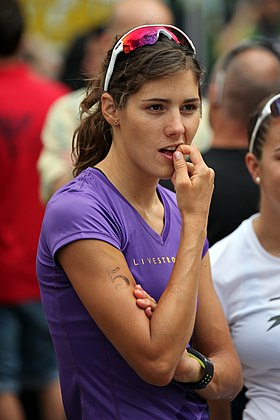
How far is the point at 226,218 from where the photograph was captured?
172 inches

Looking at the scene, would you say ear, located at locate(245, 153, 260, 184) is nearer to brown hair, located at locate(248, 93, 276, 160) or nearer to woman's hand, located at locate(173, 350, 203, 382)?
brown hair, located at locate(248, 93, 276, 160)

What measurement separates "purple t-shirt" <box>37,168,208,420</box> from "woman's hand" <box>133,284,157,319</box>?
0.09 m

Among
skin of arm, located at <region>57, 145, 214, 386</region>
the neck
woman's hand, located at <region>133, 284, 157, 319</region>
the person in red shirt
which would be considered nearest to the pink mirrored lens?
skin of arm, located at <region>57, 145, 214, 386</region>

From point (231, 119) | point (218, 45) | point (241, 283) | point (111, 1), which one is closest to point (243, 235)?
point (241, 283)

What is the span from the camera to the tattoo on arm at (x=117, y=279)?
290 cm

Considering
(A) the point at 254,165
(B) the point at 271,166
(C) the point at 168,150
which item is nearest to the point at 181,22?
(A) the point at 254,165

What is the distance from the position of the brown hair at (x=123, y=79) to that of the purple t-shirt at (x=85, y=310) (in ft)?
Answer: 0.75

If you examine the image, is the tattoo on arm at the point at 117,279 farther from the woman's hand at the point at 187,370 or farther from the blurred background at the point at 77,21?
the blurred background at the point at 77,21

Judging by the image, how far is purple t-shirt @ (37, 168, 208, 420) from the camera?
297 centimetres

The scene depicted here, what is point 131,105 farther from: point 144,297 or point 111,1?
point 111,1

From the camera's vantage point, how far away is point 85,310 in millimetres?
2994

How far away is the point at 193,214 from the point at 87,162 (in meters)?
0.48

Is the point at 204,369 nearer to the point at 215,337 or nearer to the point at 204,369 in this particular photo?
the point at 204,369

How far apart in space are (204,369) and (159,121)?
2.54 feet
